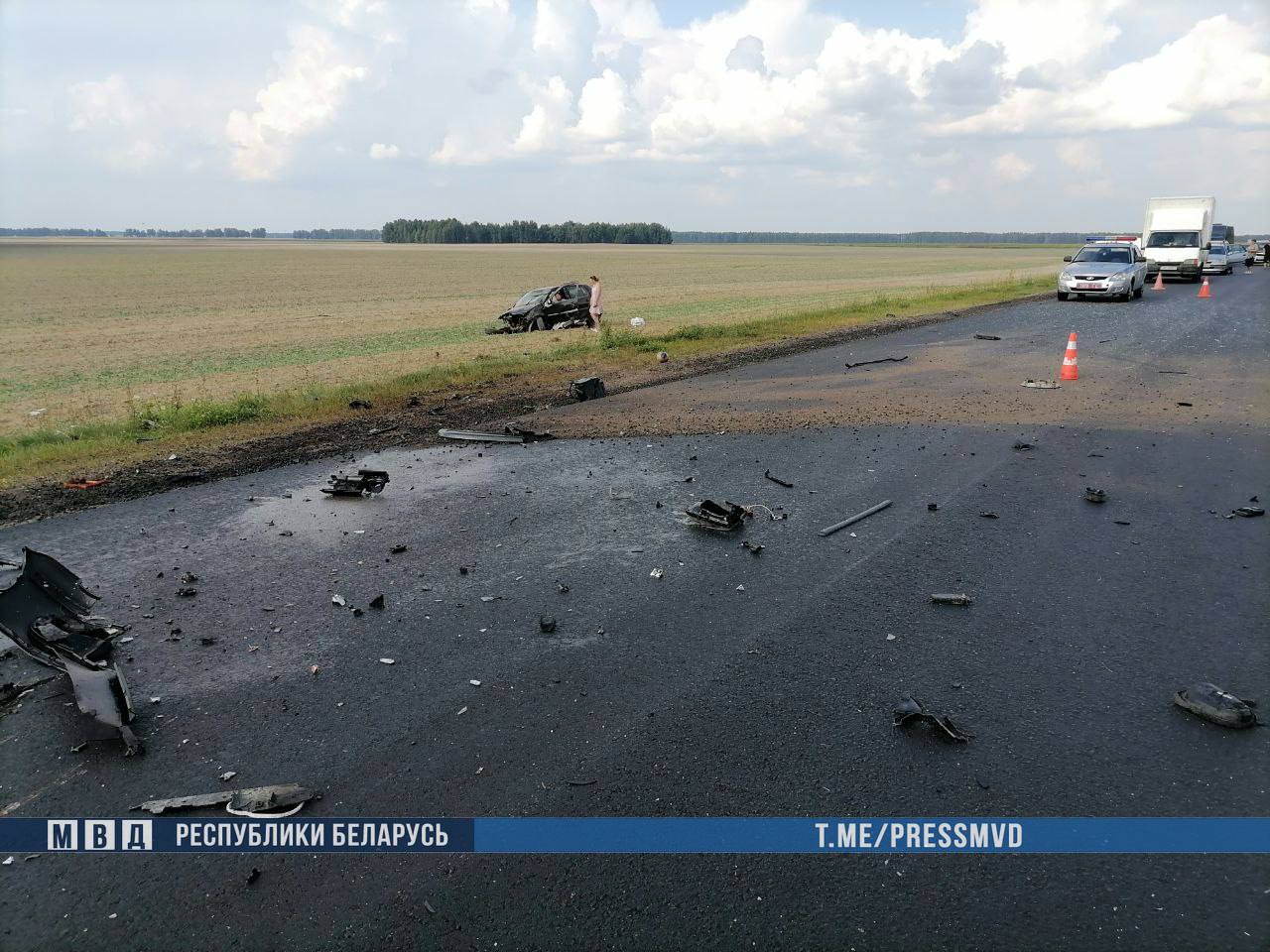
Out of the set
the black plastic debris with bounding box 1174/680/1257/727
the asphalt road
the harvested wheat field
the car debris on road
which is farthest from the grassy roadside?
the black plastic debris with bounding box 1174/680/1257/727

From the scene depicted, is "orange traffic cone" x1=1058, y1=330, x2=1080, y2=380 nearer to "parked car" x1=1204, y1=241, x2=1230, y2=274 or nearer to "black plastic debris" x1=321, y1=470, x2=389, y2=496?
"black plastic debris" x1=321, y1=470, x2=389, y2=496

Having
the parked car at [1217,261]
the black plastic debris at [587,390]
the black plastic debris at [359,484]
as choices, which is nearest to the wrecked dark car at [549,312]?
the black plastic debris at [587,390]

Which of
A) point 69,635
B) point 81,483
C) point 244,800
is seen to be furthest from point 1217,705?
point 81,483

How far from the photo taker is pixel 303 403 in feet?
42.9

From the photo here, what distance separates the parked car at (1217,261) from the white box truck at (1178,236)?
5.20 metres

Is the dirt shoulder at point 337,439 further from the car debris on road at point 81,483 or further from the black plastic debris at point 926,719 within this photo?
the black plastic debris at point 926,719

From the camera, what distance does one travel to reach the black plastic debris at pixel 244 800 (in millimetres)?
3701

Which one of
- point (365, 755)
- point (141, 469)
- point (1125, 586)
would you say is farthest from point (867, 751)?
point (141, 469)

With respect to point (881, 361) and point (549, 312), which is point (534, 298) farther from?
point (881, 361)

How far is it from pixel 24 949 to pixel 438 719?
6.16 feet

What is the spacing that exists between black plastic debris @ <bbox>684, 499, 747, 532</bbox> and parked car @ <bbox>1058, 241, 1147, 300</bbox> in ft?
84.6

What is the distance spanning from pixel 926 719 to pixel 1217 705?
5.09 feet

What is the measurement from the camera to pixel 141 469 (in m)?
9.54

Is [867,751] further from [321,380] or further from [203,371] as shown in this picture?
[203,371]
